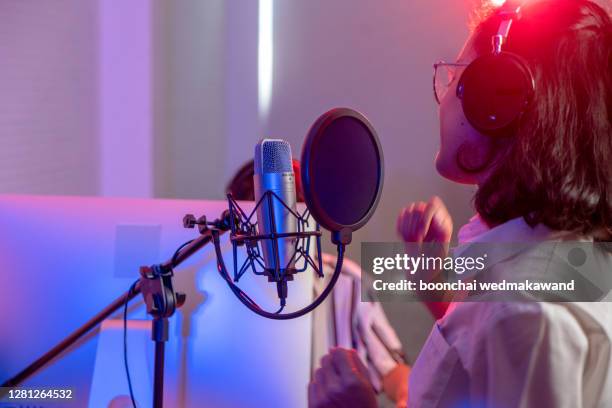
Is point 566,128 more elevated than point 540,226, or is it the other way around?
point 566,128

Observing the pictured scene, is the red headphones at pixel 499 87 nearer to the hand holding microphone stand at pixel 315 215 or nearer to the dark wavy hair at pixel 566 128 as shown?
the dark wavy hair at pixel 566 128

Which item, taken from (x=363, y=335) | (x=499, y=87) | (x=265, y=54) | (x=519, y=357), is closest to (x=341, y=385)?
(x=519, y=357)

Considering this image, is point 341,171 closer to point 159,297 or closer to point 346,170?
point 346,170

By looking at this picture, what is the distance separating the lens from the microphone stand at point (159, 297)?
74cm

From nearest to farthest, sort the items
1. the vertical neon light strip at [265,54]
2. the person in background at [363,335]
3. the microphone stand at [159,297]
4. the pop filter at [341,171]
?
the pop filter at [341,171] → the microphone stand at [159,297] → the person in background at [363,335] → the vertical neon light strip at [265,54]

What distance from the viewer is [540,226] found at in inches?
31.3

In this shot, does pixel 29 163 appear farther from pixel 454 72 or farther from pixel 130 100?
pixel 454 72

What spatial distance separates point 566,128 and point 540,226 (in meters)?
0.13

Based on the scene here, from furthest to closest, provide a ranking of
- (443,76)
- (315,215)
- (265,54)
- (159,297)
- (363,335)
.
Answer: (265,54) < (363,335) < (443,76) < (159,297) < (315,215)

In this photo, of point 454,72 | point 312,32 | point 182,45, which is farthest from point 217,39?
point 454,72

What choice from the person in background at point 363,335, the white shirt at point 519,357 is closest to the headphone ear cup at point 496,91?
the white shirt at point 519,357

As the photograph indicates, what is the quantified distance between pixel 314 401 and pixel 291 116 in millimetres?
2067

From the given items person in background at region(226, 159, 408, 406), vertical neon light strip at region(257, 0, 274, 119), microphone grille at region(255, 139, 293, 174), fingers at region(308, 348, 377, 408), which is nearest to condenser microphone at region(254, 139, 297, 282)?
microphone grille at region(255, 139, 293, 174)

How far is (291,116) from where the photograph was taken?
9.02ft
